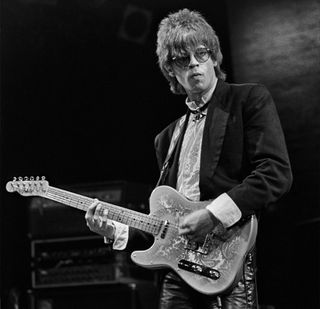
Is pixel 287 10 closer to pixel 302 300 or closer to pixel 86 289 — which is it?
pixel 302 300

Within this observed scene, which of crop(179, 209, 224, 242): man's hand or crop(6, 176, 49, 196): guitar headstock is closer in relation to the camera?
crop(179, 209, 224, 242): man's hand

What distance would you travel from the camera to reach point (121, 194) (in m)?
3.99

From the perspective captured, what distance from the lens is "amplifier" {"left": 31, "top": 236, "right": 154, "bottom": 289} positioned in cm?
392

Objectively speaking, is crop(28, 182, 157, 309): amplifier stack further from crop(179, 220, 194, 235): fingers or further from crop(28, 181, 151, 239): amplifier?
crop(179, 220, 194, 235): fingers

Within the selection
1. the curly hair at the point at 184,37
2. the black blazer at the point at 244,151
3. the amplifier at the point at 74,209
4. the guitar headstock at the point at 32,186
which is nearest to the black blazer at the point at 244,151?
the black blazer at the point at 244,151

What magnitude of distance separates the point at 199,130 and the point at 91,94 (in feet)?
6.60

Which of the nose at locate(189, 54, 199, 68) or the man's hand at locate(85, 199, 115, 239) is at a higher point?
the nose at locate(189, 54, 199, 68)

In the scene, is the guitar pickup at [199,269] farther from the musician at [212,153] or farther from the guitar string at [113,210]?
the guitar string at [113,210]

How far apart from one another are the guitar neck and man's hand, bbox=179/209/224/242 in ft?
0.66

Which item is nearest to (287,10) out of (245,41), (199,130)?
(245,41)

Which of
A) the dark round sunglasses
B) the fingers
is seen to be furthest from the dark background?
the fingers

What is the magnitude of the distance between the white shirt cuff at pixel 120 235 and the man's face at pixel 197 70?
597mm

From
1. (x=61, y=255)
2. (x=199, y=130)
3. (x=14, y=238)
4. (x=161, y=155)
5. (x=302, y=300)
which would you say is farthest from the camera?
(x=14, y=238)

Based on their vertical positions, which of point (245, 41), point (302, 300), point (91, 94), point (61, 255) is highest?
point (245, 41)
